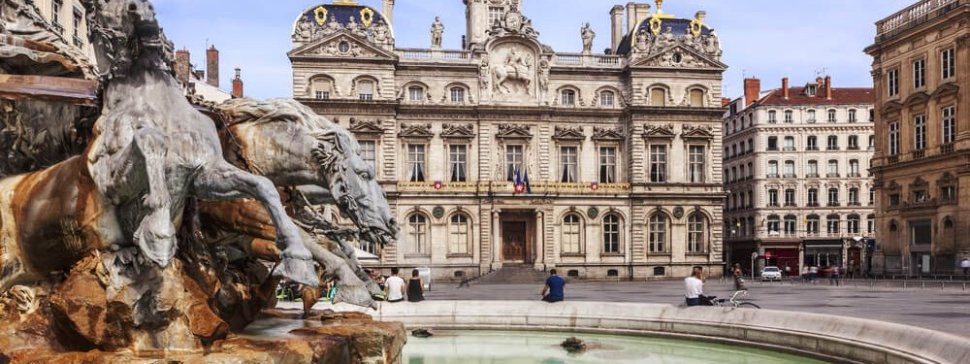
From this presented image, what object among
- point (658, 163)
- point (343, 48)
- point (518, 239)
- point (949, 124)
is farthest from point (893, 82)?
point (343, 48)

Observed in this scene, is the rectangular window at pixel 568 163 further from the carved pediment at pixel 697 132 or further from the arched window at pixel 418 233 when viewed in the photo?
the arched window at pixel 418 233

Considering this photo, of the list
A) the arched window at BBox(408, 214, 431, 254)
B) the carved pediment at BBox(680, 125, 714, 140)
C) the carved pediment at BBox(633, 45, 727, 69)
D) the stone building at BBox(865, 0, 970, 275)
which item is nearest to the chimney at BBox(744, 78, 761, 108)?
the stone building at BBox(865, 0, 970, 275)

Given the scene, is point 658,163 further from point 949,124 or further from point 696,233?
point 949,124

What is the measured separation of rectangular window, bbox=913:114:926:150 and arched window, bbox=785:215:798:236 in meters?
26.4

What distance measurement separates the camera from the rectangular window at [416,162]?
4728 cm

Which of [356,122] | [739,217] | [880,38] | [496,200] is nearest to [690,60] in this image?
[880,38]

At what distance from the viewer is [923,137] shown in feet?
146

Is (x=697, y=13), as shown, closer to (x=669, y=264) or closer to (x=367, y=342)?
(x=669, y=264)

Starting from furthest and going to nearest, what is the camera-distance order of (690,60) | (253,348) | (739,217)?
(739,217) < (690,60) < (253,348)

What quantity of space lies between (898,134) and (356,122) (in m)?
29.6

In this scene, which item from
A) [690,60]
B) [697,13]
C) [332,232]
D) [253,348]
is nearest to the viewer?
[253,348]

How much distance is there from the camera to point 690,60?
161 ft

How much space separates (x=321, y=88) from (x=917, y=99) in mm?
31413

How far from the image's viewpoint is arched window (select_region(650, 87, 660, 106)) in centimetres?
4866
